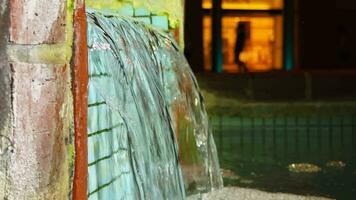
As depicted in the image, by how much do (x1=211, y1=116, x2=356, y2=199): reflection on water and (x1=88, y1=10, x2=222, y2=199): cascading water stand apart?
1127 mm

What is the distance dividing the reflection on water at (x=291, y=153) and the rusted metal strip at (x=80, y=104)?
10.3ft

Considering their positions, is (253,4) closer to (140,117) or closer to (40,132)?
(140,117)

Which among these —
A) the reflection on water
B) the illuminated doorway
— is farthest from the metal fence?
the illuminated doorway

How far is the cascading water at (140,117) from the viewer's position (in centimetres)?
322

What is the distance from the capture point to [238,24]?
18.1m

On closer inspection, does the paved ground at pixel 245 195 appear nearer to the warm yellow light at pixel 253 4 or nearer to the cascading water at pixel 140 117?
the cascading water at pixel 140 117

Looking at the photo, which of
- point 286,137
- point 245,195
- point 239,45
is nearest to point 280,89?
point 286,137

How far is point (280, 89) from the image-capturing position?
35.1 feet

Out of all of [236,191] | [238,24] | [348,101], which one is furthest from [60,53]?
[238,24]

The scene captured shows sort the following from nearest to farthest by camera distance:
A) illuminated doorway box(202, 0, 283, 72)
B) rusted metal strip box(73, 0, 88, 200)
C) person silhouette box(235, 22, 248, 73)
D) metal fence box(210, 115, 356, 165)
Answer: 1. rusted metal strip box(73, 0, 88, 200)
2. metal fence box(210, 115, 356, 165)
3. person silhouette box(235, 22, 248, 73)
4. illuminated doorway box(202, 0, 283, 72)

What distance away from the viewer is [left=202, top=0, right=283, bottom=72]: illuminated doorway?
1798 centimetres

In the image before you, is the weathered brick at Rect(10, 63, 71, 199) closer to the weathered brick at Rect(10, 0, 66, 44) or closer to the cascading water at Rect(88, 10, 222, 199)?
the weathered brick at Rect(10, 0, 66, 44)

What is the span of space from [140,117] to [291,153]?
16.2 feet

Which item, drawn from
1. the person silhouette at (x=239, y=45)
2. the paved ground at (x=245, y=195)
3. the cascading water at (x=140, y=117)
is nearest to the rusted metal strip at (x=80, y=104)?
the cascading water at (x=140, y=117)
